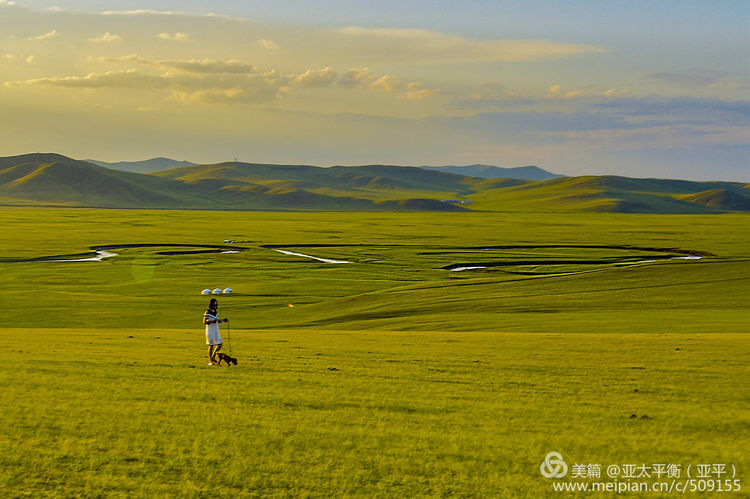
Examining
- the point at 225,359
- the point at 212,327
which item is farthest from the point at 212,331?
the point at 225,359

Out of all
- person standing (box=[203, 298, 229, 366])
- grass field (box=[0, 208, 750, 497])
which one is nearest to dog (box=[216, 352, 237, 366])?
person standing (box=[203, 298, 229, 366])

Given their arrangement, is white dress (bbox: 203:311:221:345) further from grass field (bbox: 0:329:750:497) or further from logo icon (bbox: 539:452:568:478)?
logo icon (bbox: 539:452:568:478)

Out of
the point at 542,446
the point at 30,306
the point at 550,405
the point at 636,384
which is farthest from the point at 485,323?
the point at 30,306

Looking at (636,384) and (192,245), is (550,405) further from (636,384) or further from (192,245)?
(192,245)

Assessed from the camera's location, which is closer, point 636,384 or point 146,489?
point 146,489

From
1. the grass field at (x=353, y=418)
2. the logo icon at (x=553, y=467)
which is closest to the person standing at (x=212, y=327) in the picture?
the grass field at (x=353, y=418)

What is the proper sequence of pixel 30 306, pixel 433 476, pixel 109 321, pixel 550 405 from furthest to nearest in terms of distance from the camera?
pixel 30 306 → pixel 109 321 → pixel 550 405 → pixel 433 476

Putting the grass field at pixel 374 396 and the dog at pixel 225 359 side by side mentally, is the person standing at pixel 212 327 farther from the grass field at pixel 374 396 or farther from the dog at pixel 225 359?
the grass field at pixel 374 396

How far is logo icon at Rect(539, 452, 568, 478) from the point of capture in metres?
14.0

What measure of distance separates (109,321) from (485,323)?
88.5ft

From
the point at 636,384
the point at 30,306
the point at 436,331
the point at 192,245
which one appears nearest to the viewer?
the point at 636,384

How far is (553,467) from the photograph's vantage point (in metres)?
14.3

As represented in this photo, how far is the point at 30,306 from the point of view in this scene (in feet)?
190

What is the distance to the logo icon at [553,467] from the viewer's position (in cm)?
1400
